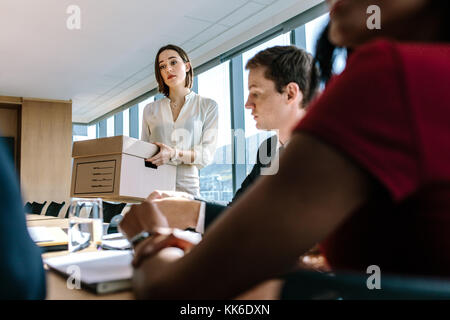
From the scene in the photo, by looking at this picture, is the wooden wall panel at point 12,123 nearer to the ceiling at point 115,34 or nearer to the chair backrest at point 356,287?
the ceiling at point 115,34

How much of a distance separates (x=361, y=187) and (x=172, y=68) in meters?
2.19

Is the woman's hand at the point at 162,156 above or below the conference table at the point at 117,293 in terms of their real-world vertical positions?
above

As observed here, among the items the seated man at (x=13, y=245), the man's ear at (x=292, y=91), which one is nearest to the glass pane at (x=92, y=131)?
the man's ear at (x=292, y=91)

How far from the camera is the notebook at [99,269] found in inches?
25.7

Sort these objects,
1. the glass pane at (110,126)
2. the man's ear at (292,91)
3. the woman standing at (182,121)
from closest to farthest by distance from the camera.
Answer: the man's ear at (292,91)
the woman standing at (182,121)
the glass pane at (110,126)

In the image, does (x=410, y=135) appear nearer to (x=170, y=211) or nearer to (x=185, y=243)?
(x=185, y=243)

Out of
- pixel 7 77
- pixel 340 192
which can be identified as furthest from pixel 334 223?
pixel 7 77

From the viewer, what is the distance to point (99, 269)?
2.50 ft

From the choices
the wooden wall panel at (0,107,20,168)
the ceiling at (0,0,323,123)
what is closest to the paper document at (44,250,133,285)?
the ceiling at (0,0,323,123)

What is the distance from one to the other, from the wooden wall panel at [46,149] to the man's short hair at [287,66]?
731 centimetres

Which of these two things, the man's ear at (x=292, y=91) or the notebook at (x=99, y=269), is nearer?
the notebook at (x=99, y=269)

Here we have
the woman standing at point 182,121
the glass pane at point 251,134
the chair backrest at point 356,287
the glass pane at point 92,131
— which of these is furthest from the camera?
the glass pane at point 92,131

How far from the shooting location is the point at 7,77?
640 cm
